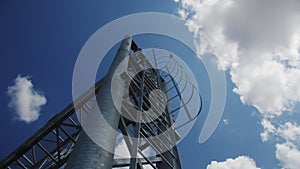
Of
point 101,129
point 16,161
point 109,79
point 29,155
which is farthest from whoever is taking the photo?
point 29,155

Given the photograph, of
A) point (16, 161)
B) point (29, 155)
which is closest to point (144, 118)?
point (16, 161)

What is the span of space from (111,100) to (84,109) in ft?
16.8

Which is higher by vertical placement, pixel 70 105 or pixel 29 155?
pixel 70 105

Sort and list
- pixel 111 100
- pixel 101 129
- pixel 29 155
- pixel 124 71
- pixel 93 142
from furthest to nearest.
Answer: pixel 29 155, pixel 124 71, pixel 111 100, pixel 101 129, pixel 93 142

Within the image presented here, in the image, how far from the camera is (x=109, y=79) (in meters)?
4.53

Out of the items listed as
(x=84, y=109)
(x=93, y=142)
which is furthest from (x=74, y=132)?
(x=93, y=142)

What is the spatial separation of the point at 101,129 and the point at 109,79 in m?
1.49

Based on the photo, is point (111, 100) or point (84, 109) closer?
point (111, 100)

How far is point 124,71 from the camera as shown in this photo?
202 inches

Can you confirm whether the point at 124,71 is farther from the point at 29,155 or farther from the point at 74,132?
the point at 29,155

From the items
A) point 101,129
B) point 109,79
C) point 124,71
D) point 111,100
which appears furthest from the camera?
point 124,71

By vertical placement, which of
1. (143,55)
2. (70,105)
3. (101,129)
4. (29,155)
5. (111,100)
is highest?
(143,55)

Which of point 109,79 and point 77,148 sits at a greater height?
point 109,79

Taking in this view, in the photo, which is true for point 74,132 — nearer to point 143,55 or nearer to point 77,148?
point 143,55
